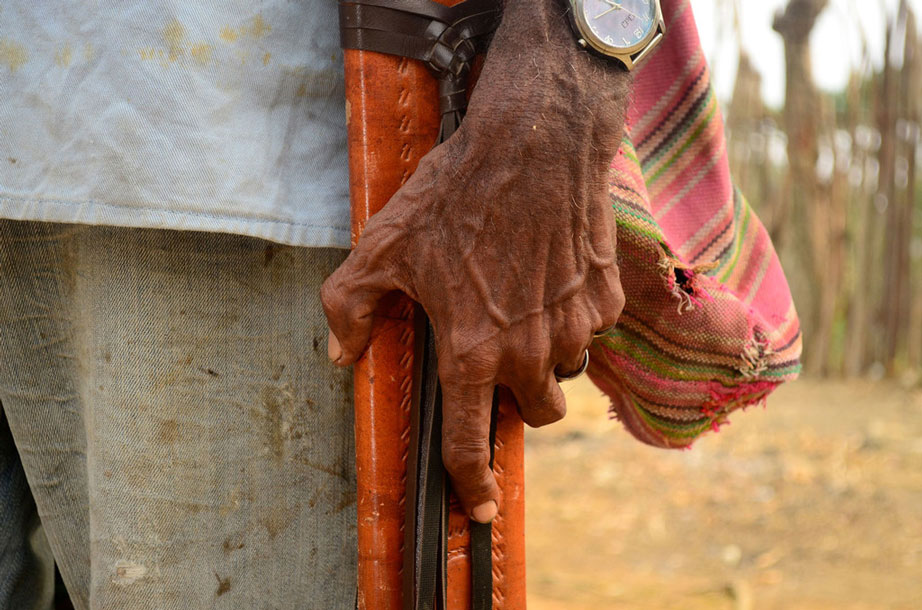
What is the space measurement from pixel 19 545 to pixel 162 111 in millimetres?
685

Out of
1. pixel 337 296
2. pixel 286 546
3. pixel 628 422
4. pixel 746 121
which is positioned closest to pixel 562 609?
pixel 628 422

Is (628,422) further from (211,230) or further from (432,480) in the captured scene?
(211,230)

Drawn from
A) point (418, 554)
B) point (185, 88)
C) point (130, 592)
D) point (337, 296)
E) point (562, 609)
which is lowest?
point (562, 609)

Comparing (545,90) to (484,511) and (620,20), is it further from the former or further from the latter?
(484,511)

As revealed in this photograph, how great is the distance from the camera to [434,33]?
0.90 metres

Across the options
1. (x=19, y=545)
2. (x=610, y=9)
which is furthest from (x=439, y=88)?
(x=19, y=545)

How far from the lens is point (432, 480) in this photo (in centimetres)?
92

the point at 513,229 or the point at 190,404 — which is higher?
the point at 513,229

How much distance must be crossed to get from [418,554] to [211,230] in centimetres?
42

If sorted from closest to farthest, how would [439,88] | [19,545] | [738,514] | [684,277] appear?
[439,88] → [684,277] → [19,545] → [738,514]

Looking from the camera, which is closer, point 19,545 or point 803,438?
point 19,545

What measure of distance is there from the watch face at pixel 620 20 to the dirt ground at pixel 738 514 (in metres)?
2.47

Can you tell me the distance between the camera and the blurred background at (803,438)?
3.20m

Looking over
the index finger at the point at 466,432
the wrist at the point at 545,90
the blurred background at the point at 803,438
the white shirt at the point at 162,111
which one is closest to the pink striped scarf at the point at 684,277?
the wrist at the point at 545,90
